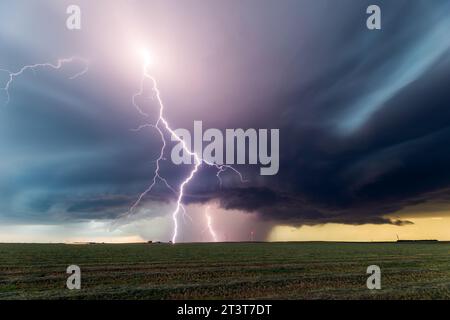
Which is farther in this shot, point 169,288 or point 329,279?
point 329,279

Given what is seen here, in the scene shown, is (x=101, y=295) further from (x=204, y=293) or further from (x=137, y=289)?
(x=204, y=293)

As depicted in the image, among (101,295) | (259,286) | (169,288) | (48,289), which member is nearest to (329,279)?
(259,286)
